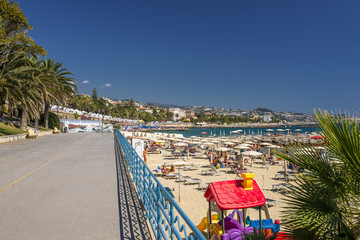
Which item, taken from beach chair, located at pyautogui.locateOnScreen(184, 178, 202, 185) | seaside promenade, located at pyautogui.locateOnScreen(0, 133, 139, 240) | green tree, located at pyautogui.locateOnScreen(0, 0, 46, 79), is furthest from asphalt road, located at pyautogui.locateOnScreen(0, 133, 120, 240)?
green tree, located at pyautogui.locateOnScreen(0, 0, 46, 79)

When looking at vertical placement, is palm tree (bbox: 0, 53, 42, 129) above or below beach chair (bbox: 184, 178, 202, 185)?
above

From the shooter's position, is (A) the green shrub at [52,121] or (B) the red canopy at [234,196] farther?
(A) the green shrub at [52,121]

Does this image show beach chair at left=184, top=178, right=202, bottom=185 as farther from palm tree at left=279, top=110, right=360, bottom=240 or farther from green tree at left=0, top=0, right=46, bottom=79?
green tree at left=0, top=0, right=46, bottom=79

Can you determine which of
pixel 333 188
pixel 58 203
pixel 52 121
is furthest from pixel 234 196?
pixel 52 121

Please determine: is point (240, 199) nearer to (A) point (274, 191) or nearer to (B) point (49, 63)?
(A) point (274, 191)

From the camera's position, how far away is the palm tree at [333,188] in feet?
7.57

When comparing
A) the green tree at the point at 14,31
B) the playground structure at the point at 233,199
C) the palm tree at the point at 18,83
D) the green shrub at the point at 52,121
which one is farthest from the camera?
the green shrub at the point at 52,121

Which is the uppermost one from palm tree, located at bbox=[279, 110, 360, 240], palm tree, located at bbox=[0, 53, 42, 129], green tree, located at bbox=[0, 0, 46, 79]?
green tree, located at bbox=[0, 0, 46, 79]

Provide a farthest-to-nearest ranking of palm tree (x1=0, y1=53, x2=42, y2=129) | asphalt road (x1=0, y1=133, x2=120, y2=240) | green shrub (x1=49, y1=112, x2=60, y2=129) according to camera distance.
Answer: green shrub (x1=49, y1=112, x2=60, y2=129) → palm tree (x1=0, y1=53, x2=42, y2=129) → asphalt road (x1=0, y1=133, x2=120, y2=240)

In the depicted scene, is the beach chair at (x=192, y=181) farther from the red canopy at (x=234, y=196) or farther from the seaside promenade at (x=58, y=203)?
the red canopy at (x=234, y=196)

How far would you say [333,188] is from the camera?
2.50 metres

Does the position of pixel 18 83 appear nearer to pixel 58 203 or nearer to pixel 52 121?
pixel 58 203

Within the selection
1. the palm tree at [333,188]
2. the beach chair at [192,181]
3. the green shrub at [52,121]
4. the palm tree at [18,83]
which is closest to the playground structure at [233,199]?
the palm tree at [333,188]

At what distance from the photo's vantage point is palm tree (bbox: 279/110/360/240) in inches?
90.8
